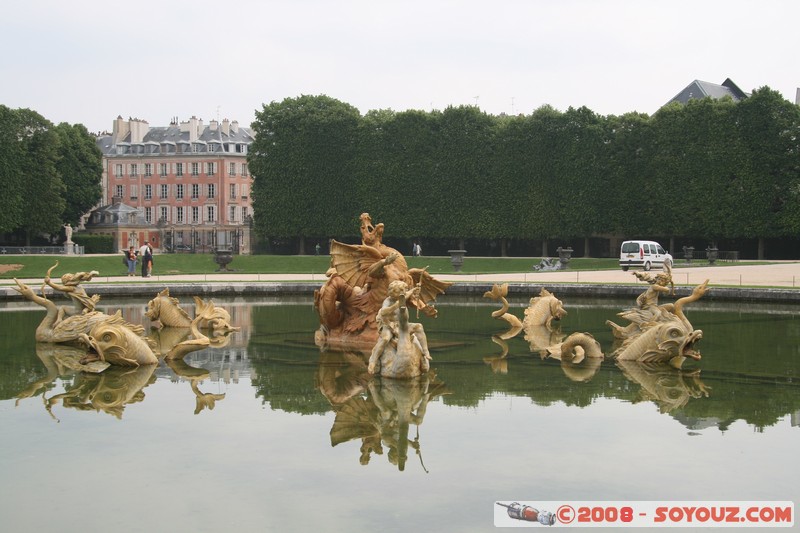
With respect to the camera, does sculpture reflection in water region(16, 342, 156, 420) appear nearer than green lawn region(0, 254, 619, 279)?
Yes

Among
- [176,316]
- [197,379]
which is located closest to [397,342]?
[197,379]

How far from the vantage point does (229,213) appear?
91.6 meters

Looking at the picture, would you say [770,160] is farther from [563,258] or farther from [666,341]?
[666,341]

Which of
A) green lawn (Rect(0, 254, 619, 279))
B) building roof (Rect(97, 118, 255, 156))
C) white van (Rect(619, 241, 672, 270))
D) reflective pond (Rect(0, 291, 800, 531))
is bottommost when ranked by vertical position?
reflective pond (Rect(0, 291, 800, 531))

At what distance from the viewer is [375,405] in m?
12.6

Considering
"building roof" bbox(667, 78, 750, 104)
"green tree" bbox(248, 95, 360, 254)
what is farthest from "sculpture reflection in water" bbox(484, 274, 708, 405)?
"building roof" bbox(667, 78, 750, 104)

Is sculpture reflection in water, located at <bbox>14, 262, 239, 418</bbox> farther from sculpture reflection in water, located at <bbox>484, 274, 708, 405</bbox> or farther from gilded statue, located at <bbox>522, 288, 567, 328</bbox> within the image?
gilded statue, located at <bbox>522, 288, 567, 328</bbox>

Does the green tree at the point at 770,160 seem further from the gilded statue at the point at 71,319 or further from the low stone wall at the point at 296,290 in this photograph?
the gilded statue at the point at 71,319

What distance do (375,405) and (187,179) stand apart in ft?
270

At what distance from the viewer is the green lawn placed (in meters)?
45.4

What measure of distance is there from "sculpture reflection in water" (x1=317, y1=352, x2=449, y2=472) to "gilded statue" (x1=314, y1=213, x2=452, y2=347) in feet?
4.87

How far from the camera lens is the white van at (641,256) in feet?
153

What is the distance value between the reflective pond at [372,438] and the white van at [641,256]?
29.4m

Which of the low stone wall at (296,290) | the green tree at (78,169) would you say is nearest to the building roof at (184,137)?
the green tree at (78,169)
